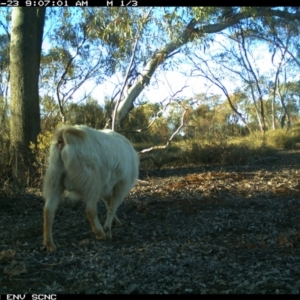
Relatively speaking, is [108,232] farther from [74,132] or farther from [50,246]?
[74,132]

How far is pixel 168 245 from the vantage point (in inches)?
198

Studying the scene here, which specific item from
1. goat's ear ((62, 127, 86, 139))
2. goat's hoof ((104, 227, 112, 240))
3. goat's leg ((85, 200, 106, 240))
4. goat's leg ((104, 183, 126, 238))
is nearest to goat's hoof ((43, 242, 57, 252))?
goat's leg ((85, 200, 106, 240))

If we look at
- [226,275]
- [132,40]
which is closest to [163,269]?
[226,275]

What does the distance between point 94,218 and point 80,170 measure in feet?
2.33

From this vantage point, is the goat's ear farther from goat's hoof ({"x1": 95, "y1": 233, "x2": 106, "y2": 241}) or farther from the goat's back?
goat's hoof ({"x1": 95, "y1": 233, "x2": 106, "y2": 241})

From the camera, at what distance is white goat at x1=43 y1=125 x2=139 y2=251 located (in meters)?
4.99

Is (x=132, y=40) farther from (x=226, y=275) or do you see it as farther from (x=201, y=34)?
(x=226, y=275)

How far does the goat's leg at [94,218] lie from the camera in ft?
17.3

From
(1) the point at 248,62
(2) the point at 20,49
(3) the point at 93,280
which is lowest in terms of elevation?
(3) the point at 93,280

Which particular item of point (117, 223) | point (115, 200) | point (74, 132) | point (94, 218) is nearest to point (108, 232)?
point (94, 218)

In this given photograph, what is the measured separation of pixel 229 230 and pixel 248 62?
21.5 m

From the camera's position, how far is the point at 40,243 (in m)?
5.32

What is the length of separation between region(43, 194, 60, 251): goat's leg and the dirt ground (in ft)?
0.32

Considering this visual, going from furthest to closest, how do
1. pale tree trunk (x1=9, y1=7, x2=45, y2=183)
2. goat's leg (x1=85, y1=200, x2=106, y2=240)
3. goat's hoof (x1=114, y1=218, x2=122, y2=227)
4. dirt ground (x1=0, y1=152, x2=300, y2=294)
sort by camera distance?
pale tree trunk (x1=9, y1=7, x2=45, y2=183) → goat's hoof (x1=114, y1=218, x2=122, y2=227) → goat's leg (x1=85, y1=200, x2=106, y2=240) → dirt ground (x1=0, y1=152, x2=300, y2=294)
